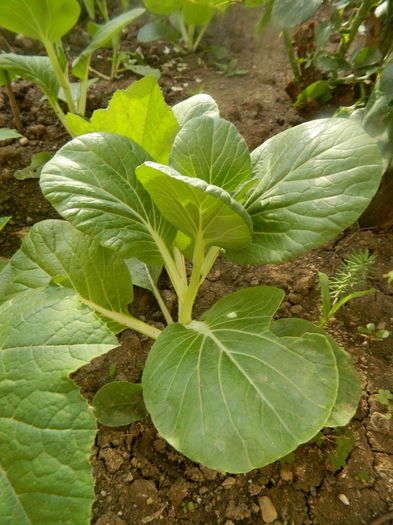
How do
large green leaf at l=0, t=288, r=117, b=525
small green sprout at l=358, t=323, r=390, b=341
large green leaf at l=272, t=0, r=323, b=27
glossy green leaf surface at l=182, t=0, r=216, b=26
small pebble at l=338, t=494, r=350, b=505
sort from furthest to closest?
glossy green leaf surface at l=182, t=0, r=216, b=26, small green sprout at l=358, t=323, r=390, b=341, large green leaf at l=272, t=0, r=323, b=27, small pebble at l=338, t=494, r=350, b=505, large green leaf at l=0, t=288, r=117, b=525

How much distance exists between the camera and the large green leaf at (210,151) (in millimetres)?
1028

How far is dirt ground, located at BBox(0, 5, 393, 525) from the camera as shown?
1116mm

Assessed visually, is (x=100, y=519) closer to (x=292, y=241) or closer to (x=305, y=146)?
(x=292, y=241)

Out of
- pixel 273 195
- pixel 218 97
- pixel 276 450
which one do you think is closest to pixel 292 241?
pixel 273 195

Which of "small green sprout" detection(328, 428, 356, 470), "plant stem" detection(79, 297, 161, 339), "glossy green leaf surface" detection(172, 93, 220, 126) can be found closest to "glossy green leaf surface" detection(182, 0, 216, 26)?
"glossy green leaf surface" detection(172, 93, 220, 126)

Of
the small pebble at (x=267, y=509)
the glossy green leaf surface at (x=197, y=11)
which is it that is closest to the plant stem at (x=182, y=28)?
the glossy green leaf surface at (x=197, y=11)

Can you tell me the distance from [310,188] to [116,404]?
81 centimetres

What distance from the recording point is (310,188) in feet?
3.48

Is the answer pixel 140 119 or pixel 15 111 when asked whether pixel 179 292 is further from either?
pixel 15 111

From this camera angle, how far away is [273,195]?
1116 mm

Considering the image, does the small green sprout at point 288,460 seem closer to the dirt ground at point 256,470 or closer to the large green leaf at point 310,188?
the dirt ground at point 256,470

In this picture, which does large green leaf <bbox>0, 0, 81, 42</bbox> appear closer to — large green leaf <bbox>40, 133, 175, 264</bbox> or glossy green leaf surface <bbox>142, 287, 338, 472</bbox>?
large green leaf <bbox>40, 133, 175, 264</bbox>

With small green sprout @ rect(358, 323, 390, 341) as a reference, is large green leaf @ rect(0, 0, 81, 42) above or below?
above

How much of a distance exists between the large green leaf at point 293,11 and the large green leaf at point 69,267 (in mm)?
886
